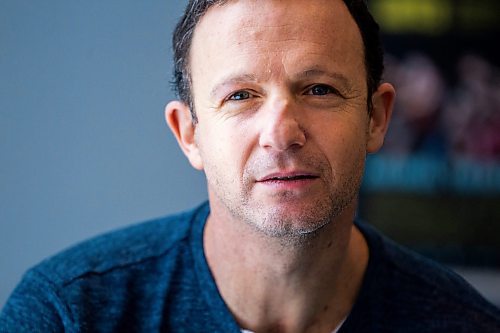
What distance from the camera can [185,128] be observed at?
1388mm

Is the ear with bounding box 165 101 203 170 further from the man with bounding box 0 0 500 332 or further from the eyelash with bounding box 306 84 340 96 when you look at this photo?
the eyelash with bounding box 306 84 340 96

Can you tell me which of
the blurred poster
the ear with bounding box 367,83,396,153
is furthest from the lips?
the blurred poster

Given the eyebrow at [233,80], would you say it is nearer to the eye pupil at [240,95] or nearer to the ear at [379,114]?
the eye pupil at [240,95]

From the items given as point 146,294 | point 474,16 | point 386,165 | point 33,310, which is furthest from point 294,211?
point 474,16

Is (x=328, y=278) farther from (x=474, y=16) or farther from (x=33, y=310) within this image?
(x=474, y=16)

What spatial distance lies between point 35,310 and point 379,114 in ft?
2.42

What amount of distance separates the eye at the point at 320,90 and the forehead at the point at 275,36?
0.03 m

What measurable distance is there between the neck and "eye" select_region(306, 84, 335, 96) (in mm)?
229

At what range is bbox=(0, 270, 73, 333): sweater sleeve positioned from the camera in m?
1.25

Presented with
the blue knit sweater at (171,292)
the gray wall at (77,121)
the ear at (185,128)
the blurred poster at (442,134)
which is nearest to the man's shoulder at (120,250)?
the blue knit sweater at (171,292)

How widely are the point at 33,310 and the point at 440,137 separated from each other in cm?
173

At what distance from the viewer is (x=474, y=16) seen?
2.57 metres

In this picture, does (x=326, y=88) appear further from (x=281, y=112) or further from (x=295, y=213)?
(x=295, y=213)

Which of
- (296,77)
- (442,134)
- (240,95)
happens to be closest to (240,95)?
(240,95)
